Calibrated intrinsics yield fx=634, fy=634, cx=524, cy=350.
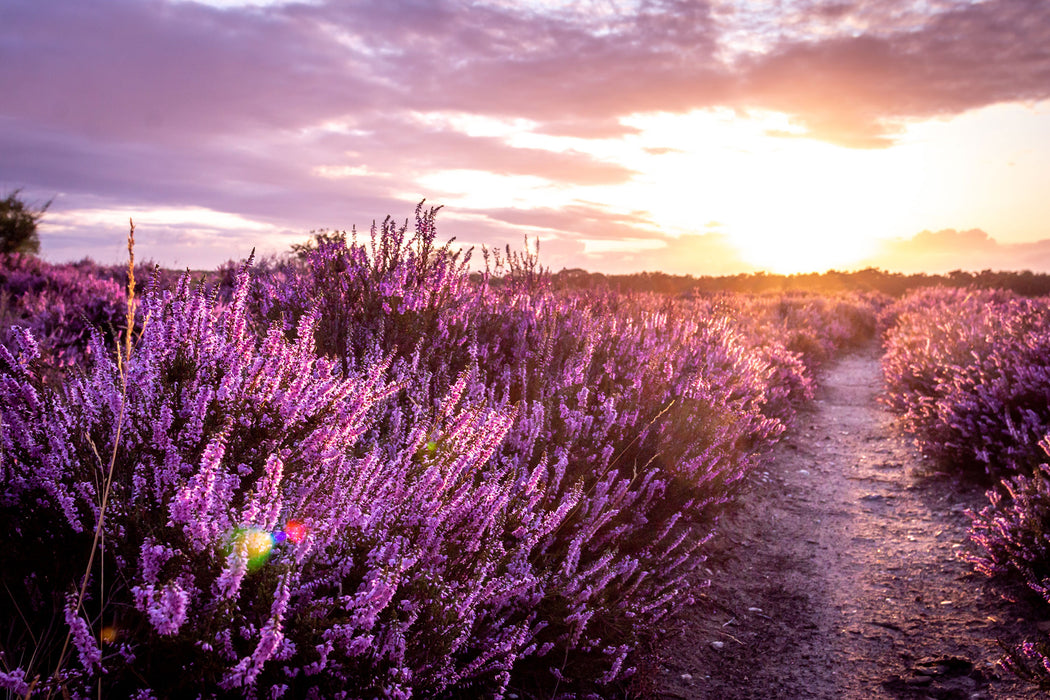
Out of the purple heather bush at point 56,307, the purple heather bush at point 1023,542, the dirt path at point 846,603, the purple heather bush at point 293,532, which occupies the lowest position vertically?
the dirt path at point 846,603

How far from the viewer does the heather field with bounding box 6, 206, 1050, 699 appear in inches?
69.2

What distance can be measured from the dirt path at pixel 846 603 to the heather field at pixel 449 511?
0.07 ft

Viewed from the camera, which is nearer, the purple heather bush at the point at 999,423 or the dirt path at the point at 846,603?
the dirt path at the point at 846,603

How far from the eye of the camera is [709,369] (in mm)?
5910

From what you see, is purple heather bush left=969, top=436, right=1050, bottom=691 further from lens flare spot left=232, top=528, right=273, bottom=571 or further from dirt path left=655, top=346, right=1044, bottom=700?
lens flare spot left=232, top=528, right=273, bottom=571

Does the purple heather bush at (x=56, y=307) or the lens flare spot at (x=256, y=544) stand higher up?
the purple heather bush at (x=56, y=307)

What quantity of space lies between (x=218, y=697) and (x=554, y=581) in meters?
1.41

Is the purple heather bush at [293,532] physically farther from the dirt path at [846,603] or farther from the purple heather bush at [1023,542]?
the purple heather bush at [1023,542]

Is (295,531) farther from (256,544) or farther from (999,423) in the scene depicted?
(999,423)

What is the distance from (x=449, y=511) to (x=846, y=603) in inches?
111

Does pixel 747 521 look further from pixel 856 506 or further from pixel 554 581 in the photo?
pixel 554 581

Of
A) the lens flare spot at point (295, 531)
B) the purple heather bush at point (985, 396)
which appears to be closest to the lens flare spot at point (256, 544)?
the lens flare spot at point (295, 531)

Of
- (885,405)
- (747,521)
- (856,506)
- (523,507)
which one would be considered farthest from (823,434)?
(523,507)

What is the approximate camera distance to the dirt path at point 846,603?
3.05 metres
